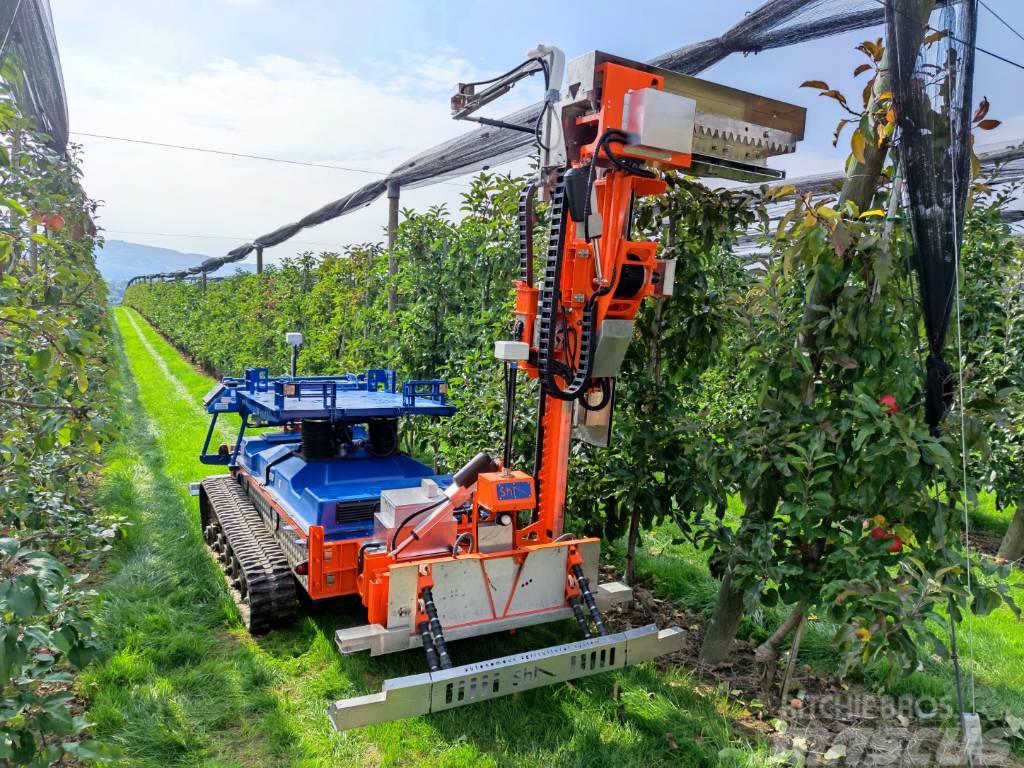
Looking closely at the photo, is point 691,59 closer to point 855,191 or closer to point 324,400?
point 855,191

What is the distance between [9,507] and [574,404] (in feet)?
9.36

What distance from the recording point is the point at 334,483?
4832 mm

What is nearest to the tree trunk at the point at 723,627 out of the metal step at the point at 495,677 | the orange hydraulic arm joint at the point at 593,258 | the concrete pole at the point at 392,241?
the metal step at the point at 495,677

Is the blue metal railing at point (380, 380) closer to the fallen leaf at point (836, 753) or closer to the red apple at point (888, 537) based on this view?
the red apple at point (888, 537)

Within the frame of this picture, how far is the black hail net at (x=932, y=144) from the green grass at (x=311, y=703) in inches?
96.7

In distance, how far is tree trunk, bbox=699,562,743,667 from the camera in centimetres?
419

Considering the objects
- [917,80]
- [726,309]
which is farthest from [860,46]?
[726,309]

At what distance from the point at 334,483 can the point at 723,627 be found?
2.78 metres

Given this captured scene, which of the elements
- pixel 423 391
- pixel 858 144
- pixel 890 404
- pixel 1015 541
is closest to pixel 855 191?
pixel 858 144

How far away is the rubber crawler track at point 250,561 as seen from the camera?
4.61 meters

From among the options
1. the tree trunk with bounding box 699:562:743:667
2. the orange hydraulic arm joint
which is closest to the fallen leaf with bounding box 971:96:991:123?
the orange hydraulic arm joint

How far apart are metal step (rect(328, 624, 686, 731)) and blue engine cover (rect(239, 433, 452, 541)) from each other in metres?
1.29

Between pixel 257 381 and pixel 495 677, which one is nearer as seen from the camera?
pixel 495 677

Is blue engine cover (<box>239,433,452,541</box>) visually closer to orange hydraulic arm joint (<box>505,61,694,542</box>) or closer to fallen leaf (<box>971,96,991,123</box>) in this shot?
orange hydraulic arm joint (<box>505,61,694,542</box>)
